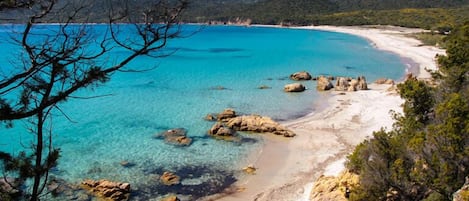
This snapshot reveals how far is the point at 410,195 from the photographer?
13734 mm

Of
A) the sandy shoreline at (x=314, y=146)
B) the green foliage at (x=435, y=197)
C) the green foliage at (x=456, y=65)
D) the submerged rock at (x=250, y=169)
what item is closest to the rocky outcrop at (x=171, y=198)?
the sandy shoreline at (x=314, y=146)

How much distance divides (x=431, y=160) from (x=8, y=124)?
1227 cm

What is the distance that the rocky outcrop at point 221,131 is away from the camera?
27375 millimetres

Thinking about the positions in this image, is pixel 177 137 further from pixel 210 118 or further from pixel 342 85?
pixel 342 85

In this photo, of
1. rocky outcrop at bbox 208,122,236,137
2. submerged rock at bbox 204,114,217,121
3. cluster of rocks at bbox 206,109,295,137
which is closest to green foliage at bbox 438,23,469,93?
cluster of rocks at bbox 206,109,295,137

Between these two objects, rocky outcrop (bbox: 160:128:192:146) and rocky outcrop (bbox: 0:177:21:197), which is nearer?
rocky outcrop (bbox: 0:177:21:197)

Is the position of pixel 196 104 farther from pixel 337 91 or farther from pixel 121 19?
pixel 121 19

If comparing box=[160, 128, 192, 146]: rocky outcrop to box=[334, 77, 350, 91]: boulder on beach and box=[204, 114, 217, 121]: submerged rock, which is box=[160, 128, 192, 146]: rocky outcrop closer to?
box=[204, 114, 217, 121]: submerged rock

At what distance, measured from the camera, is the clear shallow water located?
21.7 meters

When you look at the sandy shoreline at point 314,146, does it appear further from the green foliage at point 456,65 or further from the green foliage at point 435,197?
the green foliage at point 456,65

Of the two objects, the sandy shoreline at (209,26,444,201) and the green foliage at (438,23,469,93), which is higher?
Result: the green foliage at (438,23,469,93)

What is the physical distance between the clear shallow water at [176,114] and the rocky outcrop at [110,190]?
2.70 ft

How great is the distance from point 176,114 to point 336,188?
2123 cm

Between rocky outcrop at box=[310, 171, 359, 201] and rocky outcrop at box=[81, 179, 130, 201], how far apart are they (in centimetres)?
846
